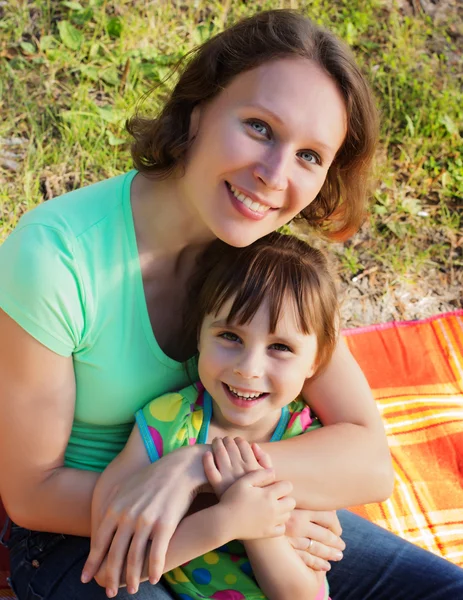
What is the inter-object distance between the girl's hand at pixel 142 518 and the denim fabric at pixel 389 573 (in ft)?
2.13

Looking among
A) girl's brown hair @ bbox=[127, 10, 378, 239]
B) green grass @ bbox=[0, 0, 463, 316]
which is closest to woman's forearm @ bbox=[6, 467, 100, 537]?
girl's brown hair @ bbox=[127, 10, 378, 239]

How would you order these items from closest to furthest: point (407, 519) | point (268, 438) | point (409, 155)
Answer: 1. point (268, 438)
2. point (407, 519)
3. point (409, 155)

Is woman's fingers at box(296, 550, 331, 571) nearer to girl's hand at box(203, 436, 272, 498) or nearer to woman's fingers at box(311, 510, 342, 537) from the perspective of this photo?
woman's fingers at box(311, 510, 342, 537)

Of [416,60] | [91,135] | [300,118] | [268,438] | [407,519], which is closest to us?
[300,118]

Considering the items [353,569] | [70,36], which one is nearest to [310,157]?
[353,569]

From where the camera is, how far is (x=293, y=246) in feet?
6.86

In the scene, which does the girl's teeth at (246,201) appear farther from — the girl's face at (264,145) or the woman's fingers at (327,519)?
the woman's fingers at (327,519)

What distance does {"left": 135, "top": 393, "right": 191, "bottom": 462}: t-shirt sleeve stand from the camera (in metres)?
1.86

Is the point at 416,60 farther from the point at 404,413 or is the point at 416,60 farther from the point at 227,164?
the point at 227,164

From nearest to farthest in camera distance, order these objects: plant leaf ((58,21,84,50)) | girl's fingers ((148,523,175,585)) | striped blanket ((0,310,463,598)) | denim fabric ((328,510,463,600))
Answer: girl's fingers ((148,523,175,585)), denim fabric ((328,510,463,600)), striped blanket ((0,310,463,598)), plant leaf ((58,21,84,50))

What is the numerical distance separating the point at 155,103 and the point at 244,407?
8.21 feet

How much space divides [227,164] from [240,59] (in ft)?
0.93

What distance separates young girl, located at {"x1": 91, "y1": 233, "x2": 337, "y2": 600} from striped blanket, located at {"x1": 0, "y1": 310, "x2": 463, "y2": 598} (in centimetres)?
81

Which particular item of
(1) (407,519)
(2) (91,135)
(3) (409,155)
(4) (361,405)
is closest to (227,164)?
(4) (361,405)
